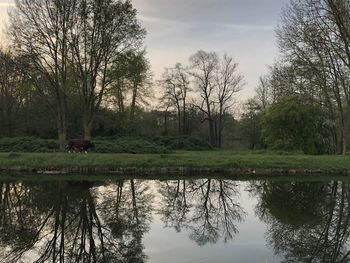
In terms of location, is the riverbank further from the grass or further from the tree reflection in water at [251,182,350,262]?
the tree reflection in water at [251,182,350,262]

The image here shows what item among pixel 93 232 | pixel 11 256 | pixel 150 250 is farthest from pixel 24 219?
pixel 150 250

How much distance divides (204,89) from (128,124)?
15182 mm

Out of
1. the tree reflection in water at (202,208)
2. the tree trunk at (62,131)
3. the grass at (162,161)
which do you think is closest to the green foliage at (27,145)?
the tree trunk at (62,131)

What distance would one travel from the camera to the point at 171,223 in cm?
1356

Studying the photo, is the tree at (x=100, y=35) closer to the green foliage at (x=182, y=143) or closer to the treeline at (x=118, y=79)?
the treeline at (x=118, y=79)

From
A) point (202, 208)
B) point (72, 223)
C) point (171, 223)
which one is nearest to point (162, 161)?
point (202, 208)

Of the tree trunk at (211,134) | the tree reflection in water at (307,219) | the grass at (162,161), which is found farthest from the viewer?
the tree trunk at (211,134)

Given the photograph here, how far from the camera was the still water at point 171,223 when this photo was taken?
9.88 metres

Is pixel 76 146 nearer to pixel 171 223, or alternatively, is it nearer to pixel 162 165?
pixel 162 165

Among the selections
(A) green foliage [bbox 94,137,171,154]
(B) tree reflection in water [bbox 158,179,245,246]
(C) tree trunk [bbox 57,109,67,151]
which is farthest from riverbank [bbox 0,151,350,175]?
(A) green foliage [bbox 94,137,171,154]

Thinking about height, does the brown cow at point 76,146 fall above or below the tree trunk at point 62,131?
below

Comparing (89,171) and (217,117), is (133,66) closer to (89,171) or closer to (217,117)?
(89,171)

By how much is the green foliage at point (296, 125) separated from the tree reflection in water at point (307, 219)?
18085 mm

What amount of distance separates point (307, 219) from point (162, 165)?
47.9 ft
